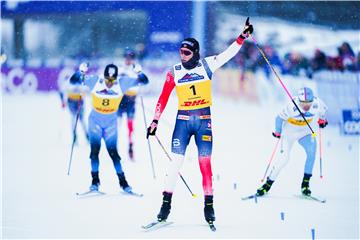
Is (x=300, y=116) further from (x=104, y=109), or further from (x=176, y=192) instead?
(x=104, y=109)

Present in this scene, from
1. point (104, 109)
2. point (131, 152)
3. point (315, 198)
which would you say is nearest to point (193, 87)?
point (104, 109)

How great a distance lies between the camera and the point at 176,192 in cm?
679

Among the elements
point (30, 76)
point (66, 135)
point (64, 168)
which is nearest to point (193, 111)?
point (64, 168)

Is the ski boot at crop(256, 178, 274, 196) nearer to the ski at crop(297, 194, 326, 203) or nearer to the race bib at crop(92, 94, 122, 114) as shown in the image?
the ski at crop(297, 194, 326, 203)

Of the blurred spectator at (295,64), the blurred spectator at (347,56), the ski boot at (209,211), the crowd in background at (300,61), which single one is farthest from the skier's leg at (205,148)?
the blurred spectator at (295,64)

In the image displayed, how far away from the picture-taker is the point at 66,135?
11.8 metres

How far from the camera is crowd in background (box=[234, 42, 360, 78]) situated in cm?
1272

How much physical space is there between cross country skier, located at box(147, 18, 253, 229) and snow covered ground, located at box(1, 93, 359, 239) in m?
0.59

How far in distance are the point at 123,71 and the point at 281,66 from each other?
20.9 ft

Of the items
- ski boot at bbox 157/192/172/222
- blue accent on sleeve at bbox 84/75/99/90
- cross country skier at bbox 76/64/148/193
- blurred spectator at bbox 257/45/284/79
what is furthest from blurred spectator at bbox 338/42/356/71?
ski boot at bbox 157/192/172/222

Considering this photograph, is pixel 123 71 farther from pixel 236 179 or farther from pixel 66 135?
pixel 66 135

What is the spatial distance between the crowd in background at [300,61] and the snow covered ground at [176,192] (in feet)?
5.49

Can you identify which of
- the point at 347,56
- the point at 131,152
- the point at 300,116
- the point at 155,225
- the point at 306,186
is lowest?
the point at 155,225

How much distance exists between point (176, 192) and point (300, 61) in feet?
26.4
